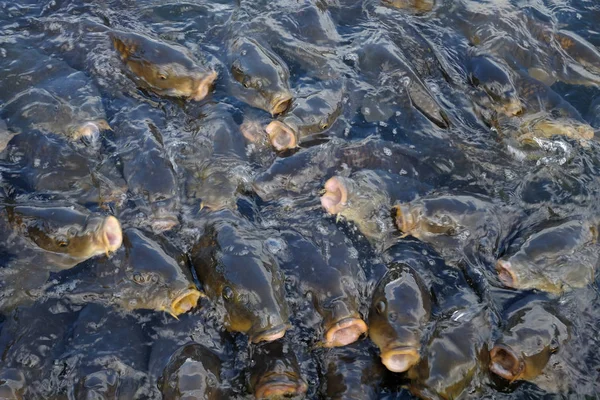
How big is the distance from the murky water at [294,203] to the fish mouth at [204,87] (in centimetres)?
3

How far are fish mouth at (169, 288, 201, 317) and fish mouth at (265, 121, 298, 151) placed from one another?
1.93 meters

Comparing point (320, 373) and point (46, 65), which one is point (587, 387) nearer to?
point (320, 373)

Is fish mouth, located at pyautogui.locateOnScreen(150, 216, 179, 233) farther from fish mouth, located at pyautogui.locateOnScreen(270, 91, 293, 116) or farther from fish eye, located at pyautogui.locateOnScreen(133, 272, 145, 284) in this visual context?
fish mouth, located at pyautogui.locateOnScreen(270, 91, 293, 116)

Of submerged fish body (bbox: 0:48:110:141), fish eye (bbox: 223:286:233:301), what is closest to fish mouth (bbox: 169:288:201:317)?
fish eye (bbox: 223:286:233:301)

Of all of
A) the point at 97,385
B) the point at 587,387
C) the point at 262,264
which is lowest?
the point at 587,387

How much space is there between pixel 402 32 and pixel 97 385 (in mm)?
5628

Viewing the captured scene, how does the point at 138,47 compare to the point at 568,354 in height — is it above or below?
above

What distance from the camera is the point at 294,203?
16.9 ft

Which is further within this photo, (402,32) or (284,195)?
(402,32)

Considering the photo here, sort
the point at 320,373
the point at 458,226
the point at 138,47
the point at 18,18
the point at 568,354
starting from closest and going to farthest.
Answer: the point at 320,373 → the point at 568,354 → the point at 458,226 → the point at 138,47 → the point at 18,18

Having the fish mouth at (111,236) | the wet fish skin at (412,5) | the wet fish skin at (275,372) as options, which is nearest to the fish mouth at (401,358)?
the wet fish skin at (275,372)

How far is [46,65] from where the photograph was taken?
20.7 feet

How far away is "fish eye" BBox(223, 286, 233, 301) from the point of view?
402cm

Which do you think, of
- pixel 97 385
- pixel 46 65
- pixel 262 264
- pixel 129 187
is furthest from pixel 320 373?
pixel 46 65
